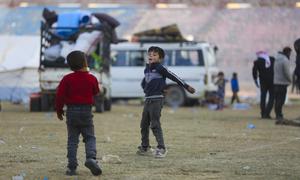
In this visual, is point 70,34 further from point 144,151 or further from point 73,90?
point 73,90

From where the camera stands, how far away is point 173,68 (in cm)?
3131

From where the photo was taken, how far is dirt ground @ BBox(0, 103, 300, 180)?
9781mm

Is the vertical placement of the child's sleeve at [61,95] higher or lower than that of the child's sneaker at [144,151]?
higher

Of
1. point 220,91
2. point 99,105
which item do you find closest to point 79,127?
point 99,105

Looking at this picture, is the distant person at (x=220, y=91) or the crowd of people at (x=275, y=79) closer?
the crowd of people at (x=275, y=79)

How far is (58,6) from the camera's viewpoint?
43.7m

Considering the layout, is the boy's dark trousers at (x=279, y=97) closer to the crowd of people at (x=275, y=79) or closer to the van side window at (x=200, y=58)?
the crowd of people at (x=275, y=79)

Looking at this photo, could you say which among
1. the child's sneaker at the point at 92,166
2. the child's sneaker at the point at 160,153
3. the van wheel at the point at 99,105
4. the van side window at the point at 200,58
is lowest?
the van wheel at the point at 99,105

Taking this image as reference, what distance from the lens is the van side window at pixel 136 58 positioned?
31.8m

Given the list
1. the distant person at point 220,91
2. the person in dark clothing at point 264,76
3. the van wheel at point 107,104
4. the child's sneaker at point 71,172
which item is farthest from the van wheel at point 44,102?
the child's sneaker at point 71,172

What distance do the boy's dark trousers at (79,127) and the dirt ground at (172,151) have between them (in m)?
0.29

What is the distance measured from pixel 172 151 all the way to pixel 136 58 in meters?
19.6

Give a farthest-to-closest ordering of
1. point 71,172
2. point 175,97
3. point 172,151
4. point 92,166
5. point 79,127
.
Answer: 1. point 175,97
2. point 172,151
3. point 79,127
4. point 71,172
5. point 92,166

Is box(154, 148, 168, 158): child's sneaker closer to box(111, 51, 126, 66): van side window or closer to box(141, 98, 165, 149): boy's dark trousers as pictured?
box(141, 98, 165, 149): boy's dark trousers
